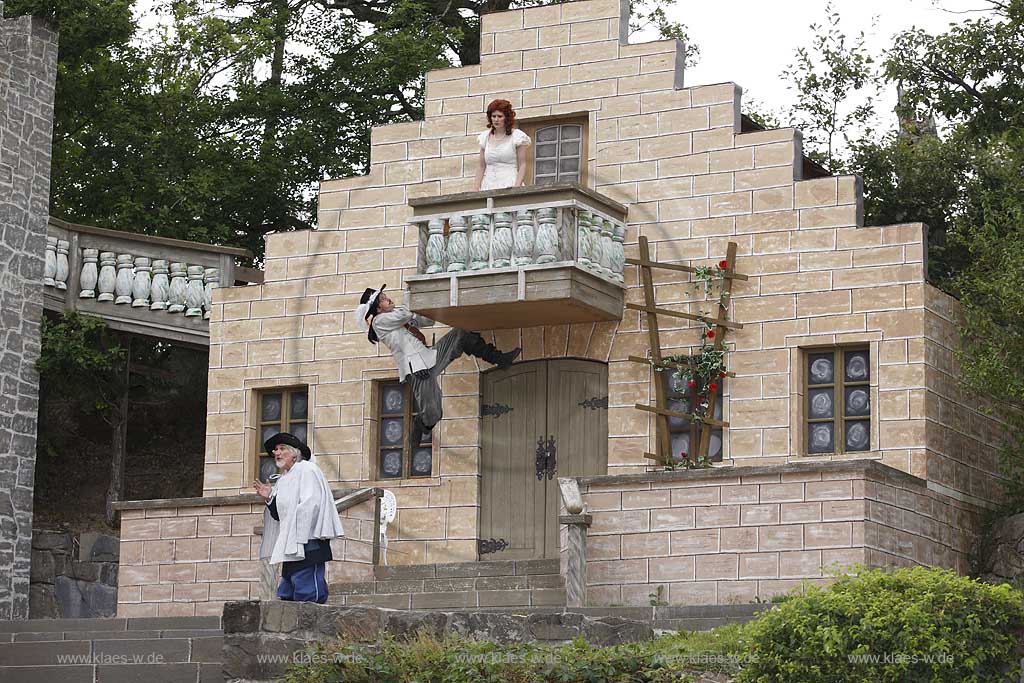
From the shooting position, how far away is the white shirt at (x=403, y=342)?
22.4 metres

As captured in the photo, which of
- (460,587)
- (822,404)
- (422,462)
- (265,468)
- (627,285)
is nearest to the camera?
(460,587)

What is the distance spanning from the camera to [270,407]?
78.9 feet

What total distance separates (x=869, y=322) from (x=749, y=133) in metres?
2.70

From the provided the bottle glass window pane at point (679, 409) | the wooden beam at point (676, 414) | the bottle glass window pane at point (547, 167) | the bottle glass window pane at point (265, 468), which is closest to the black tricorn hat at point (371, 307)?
the bottle glass window pane at point (265, 468)

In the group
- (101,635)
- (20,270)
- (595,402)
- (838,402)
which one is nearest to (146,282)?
(20,270)

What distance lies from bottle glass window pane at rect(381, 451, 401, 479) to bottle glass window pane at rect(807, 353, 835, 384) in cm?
507

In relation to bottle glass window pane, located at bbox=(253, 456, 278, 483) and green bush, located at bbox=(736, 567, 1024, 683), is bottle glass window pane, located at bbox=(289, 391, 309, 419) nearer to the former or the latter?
bottle glass window pane, located at bbox=(253, 456, 278, 483)

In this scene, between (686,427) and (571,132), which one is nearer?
(686,427)

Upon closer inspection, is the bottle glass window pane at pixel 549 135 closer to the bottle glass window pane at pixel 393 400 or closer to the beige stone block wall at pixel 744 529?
the bottle glass window pane at pixel 393 400

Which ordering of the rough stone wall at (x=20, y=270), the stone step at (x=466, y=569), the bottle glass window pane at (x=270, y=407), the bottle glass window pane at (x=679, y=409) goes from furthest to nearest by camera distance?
the rough stone wall at (x=20, y=270), the bottle glass window pane at (x=270, y=407), the bottle glass window pane at (x=679, y=409), the stone step at (x=466, y=569)

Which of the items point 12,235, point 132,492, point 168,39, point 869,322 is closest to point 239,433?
point 12,235

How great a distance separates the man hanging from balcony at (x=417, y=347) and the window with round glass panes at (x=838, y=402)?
3757 mm

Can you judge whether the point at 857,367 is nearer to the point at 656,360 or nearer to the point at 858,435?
the point at 858,435

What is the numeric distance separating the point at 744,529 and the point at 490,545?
13.6ft
